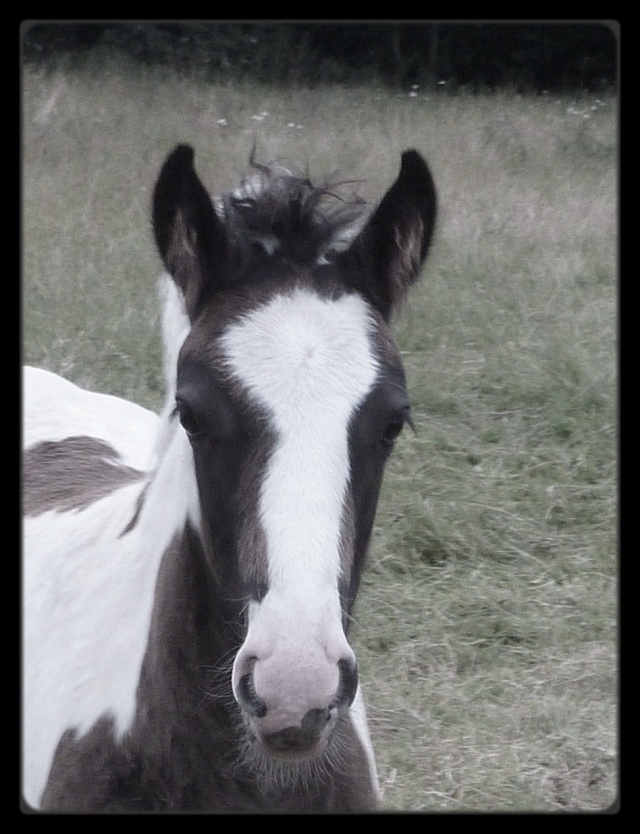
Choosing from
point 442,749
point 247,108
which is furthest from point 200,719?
point 247,108

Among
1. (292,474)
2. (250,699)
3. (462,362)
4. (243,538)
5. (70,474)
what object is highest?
(292,474)

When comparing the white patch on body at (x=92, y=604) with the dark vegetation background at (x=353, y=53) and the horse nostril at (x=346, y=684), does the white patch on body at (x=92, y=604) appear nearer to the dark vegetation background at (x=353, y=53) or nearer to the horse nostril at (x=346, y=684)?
the horse nostril at (x=346, y=684)

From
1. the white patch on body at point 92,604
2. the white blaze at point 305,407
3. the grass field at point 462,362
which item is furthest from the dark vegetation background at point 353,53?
the white blaze at point 305,407

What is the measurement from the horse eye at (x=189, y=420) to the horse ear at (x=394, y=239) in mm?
462

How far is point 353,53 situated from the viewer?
282 inches

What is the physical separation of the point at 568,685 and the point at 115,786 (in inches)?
81.0

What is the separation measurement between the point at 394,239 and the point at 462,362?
315 centimetres

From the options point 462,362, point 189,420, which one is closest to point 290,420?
point 189,420

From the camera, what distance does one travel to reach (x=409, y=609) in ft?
12.7

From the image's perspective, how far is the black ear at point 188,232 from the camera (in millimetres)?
2010

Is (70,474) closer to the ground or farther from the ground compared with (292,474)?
closer to the ground

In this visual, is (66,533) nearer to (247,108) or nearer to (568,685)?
(568,685)

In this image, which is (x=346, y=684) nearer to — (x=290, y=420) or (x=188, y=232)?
(x=290, y=420)

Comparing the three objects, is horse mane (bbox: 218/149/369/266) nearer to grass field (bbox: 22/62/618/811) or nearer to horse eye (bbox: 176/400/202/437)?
grass field (bbox: 22/62/618/811)
